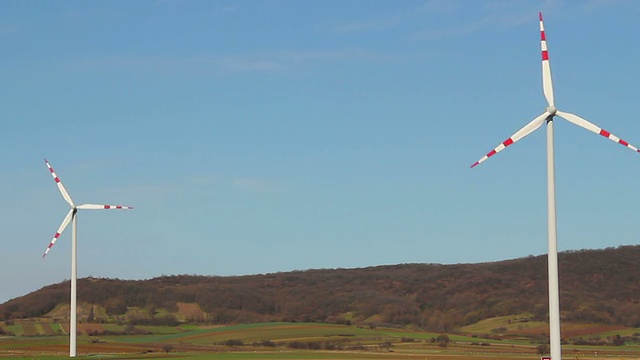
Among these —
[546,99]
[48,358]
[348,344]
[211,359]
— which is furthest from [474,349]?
[546,99]

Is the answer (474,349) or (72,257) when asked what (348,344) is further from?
(72,257)

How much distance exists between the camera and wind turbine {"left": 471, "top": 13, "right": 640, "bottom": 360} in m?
63.4

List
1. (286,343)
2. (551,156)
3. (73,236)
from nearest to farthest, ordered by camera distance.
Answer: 1. (551,156)
2. (73,236)
3. (286,343)

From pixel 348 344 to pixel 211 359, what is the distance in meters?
55.3

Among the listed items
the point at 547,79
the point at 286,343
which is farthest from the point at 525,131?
the point at 286,343

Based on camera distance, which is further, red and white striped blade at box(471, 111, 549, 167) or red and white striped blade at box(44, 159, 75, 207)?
red and white striped blade at box(44, 159, 75, 207)

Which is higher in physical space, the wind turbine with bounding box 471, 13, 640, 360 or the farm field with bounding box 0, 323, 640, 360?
the wind turbine with bounding box 471, 13, 640, 360

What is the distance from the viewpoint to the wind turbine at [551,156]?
63.4 m

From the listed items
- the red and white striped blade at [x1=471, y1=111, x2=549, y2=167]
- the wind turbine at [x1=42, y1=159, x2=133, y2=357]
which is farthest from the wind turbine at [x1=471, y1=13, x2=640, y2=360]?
the wind turbine at [x1=42, y1=159, x2=133, y2=357]

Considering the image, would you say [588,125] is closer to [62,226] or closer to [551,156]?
[551,156]

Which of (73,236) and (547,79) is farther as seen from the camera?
(73,236)

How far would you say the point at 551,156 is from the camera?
2589 inches

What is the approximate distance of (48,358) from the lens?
105 m

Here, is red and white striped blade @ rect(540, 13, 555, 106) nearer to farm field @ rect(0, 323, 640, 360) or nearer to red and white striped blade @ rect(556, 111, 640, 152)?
red and white striped blade @ rect(556, 111, 640, 152)
